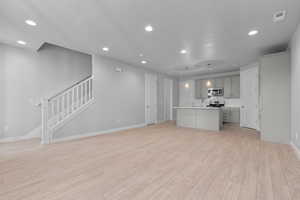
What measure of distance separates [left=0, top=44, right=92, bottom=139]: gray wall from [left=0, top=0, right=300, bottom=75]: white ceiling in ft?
1.90

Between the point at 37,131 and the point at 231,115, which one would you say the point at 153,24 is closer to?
the point at 37,131

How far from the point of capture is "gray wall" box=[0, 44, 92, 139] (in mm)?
3912

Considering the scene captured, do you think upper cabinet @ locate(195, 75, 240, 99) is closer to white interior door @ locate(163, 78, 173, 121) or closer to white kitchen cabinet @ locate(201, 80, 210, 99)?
white kitchen cabinet @ locate(201, 80, 210, 99)

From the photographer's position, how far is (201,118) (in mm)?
5758

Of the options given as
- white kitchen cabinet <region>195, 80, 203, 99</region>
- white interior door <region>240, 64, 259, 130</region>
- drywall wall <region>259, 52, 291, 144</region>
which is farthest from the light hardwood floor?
white kitchen cabinet <region>195, 80, 203, 99</region>

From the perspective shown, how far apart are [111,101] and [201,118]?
3.95 meters

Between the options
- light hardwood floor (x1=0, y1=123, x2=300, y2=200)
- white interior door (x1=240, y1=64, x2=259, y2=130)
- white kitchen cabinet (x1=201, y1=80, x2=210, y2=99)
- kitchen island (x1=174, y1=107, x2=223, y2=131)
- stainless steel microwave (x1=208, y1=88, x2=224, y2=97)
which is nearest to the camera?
light hardwood floor (x1=0, y1=123, x2=300, y2=200)

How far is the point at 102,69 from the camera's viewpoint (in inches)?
196

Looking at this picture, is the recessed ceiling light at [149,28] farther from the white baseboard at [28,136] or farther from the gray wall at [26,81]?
the white baseboard at [28,136]

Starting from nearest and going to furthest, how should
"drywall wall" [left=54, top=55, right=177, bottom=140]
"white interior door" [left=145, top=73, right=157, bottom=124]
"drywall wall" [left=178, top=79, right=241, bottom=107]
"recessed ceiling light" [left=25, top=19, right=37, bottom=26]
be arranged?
"recessed ceiling light" [left=25, top=19, right=37, bottom=26], "drywall wall" [left=54, top=55, right=177, bottom=140], "white interior door" [left=145, top=73, right=157, bottom=124], "drywall wall" [left=178, top=79, right=241, bottom=107]

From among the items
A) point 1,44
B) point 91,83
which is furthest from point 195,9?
point 1,44

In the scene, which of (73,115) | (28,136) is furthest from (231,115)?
(28,136)

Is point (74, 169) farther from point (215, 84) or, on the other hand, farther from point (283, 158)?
point (215, 84)

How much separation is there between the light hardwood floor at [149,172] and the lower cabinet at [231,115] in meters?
3.95
